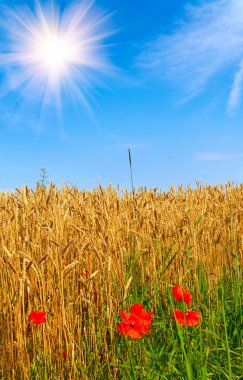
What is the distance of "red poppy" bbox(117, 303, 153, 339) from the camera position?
1670 millimetres

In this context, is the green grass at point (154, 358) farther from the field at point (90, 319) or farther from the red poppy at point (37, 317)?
the red poppy at point (37, 317)

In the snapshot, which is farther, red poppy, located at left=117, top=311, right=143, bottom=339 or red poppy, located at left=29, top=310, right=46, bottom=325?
red poppy, located at left=29, top=310, right=46, bottom=325

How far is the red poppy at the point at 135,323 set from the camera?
5.48 feet

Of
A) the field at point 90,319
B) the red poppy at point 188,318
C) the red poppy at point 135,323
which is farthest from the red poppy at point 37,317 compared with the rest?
the red poppy at point 188,318

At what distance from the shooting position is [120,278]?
8.83 ft

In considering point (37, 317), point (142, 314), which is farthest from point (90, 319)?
point (142, 314)

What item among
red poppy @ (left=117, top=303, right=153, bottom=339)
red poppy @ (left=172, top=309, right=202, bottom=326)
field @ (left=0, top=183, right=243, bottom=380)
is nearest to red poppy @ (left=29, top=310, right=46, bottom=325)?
field @ (left=0, top=183, right=243, bottom=380)

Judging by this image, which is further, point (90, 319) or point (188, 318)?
point (90, 319)

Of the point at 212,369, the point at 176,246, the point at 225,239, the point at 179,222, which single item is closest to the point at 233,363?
the point at 212,369

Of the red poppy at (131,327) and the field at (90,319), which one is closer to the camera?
the red poppy at (131,327)

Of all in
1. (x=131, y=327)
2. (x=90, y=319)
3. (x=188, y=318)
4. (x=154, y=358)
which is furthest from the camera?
(x=90, y=319)

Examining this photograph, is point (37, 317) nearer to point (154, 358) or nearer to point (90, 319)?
point (90, 319)

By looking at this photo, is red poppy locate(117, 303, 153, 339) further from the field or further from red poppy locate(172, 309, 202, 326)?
red poppy locate(172, 309, 202, 326)

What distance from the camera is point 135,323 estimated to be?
1.73 m
